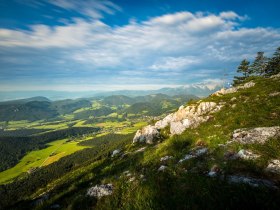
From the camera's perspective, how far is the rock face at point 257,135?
1347cm

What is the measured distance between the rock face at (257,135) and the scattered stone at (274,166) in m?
3.43

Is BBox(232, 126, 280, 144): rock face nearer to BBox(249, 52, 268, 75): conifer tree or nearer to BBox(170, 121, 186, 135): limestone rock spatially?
BBox(170, 121, 186, 135): limestone rock

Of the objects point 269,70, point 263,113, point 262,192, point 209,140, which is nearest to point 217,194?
point 262,192

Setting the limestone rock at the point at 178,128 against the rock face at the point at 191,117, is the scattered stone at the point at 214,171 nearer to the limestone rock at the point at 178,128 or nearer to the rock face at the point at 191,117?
the rock face at the point at 191,117

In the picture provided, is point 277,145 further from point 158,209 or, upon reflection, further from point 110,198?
point 110,198

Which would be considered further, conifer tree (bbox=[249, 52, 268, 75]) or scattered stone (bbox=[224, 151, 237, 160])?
conifer tree (bbox=[249, 52, 268, 75])

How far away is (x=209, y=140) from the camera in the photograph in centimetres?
1819

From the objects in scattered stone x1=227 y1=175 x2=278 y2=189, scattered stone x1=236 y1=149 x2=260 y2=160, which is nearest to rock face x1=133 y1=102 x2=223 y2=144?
scattered stone x1=236 y1=149 x2=260 y2=160

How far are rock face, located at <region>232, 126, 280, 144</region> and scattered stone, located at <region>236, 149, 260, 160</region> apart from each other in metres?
2.02

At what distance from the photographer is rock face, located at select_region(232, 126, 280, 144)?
13473 mm

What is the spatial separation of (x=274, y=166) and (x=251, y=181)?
220cm

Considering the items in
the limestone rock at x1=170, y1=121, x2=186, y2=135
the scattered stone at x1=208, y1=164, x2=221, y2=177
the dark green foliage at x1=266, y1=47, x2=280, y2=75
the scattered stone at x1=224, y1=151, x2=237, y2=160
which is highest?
the dark green foliage at x1=266, y1=47, x2=280, y2=75

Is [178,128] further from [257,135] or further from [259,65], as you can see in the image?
[259,65]

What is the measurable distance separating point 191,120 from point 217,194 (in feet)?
85.5
